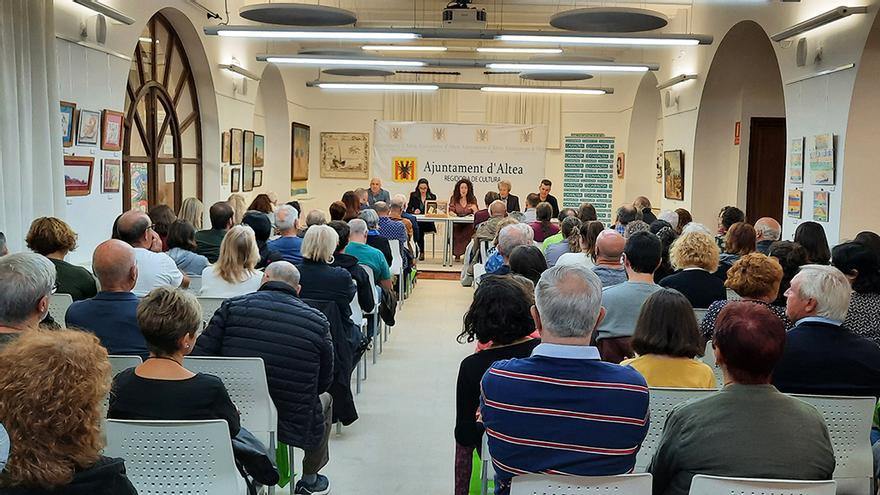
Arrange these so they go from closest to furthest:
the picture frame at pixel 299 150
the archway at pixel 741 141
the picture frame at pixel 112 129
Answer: the picture frame at pixel 112 129
the archway at pixel 741 141
the picture frame at pixel 299 150

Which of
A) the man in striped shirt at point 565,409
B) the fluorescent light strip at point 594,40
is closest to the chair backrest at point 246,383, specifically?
the man in striped shirt at point 565,409

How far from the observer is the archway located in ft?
34.4

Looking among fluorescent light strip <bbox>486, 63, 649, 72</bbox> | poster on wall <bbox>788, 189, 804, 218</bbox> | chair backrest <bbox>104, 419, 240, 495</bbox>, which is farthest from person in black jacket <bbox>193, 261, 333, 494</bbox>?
fluorescent light strip <bbox>486, 63, 649, 72</bbox>

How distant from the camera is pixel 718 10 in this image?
10016 millimetres

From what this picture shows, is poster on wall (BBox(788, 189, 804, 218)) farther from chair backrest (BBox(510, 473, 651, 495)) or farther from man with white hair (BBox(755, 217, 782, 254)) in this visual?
chair backrest (BBox(510, 473, 651, 495))

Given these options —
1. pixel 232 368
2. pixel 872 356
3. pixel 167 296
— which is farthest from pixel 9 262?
pixel 872 356

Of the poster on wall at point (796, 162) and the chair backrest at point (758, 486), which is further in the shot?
the poster on wall at point (796, 162)

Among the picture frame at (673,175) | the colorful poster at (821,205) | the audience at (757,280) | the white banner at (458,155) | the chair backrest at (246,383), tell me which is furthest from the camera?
the white banner at (458,155)

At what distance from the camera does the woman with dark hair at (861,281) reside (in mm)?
3891

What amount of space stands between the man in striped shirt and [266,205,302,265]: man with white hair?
4.00 meters

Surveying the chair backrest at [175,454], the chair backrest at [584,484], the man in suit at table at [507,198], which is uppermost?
the man in suit at table at [507,198]

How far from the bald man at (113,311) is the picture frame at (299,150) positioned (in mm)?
11267

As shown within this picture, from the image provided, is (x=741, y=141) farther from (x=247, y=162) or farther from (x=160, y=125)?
(x=160, y=125)

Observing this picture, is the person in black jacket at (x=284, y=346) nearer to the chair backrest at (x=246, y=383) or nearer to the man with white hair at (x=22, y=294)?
the chair backrest at (x=246, y=383)
